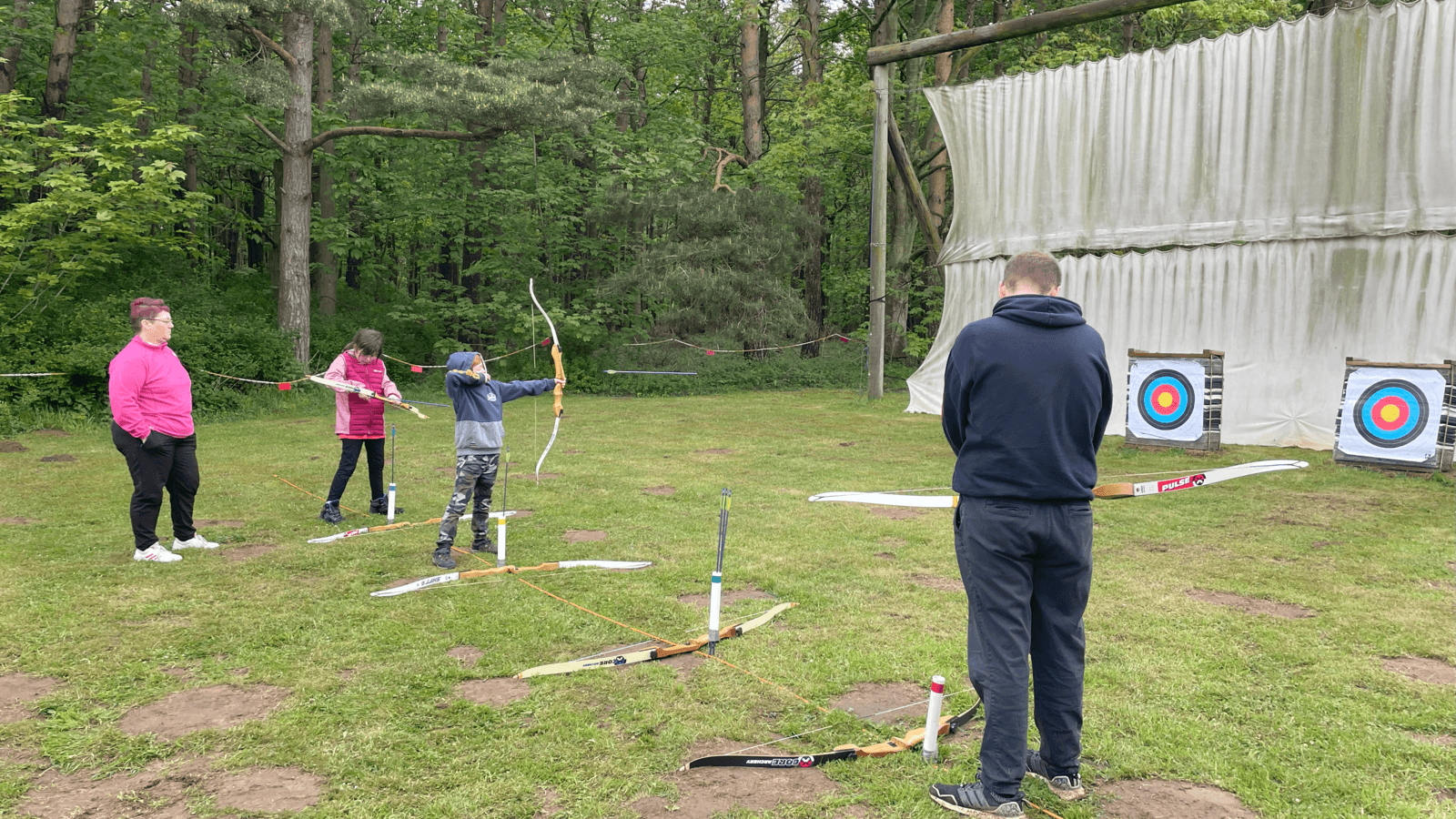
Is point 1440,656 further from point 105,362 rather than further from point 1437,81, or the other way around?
point 105,362

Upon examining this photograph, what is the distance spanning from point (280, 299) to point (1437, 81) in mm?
18143

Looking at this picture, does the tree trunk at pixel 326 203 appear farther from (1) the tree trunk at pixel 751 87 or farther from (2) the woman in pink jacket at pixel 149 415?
(2) the woman in pink jacket at pixel 149 415

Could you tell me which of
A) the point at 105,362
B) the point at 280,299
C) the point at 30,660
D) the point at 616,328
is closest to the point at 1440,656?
the point at 30,660

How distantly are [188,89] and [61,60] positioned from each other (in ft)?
14.3

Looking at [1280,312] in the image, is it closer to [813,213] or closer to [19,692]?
[813,213]

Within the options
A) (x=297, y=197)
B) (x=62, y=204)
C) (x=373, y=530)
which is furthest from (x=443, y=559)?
(x=297, y=197)

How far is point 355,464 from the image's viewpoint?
26.2 ft

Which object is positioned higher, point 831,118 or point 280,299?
point 831,118

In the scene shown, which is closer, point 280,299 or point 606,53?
point 280,299

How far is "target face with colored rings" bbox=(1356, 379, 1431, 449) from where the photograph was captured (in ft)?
32.4

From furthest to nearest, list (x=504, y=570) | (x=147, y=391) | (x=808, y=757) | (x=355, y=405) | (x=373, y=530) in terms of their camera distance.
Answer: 1. (x=355, y=405)
2. (x=373, y=530)
3. (x=147, y=391)
4. (x=504, y=570)
5. (x=808, y=757)

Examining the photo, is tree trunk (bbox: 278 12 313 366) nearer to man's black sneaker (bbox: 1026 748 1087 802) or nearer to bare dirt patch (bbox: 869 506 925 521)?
bare dirt patch (bbox: 869 506 925 521)

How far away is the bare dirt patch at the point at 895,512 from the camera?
7961 mm

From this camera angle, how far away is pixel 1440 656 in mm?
4594
